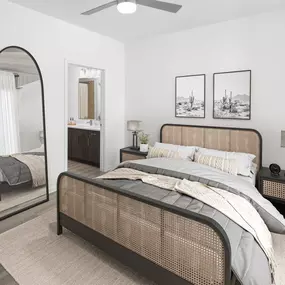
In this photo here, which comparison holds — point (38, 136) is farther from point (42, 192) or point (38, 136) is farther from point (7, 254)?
point (7, 254)

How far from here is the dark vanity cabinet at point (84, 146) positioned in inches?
219

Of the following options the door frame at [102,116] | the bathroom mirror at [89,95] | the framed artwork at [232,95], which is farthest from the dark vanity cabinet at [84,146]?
the framed artwork at [232,95]

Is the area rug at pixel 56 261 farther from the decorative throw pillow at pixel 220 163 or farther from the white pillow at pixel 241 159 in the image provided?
the white pillow at pixel 241 159

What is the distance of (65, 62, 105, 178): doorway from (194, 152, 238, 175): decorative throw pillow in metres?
2.44

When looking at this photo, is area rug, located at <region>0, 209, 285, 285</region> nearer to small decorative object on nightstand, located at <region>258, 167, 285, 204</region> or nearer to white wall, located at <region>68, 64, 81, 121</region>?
small decorative object on nightstand, located at <region>258, 167, 285, 204</region>

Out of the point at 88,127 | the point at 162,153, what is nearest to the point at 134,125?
the point at 162,153

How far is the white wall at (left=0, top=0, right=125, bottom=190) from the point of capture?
3.33m

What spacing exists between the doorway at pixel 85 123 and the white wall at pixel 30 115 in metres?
1.61

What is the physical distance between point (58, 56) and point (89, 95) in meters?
2.34

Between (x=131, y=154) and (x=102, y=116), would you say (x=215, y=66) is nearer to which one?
(x=131, y=154)

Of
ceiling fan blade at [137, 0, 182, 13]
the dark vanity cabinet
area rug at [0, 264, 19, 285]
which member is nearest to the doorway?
the dark vanity cabinet

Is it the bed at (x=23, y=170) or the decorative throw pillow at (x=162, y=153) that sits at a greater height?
the decorative throw pillow at (x=162, y=153)

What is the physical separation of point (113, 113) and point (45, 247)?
3194mm

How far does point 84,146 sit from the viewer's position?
5816 millimetres
